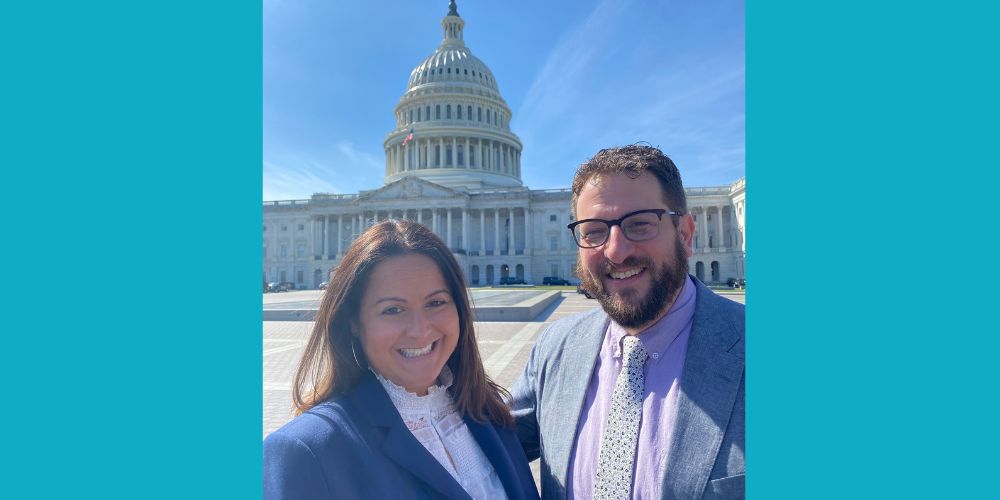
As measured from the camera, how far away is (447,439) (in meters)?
3.25

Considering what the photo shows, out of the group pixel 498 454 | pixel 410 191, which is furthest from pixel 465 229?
pixel 498 454

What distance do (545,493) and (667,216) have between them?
200 cm

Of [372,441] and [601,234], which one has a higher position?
[601,234]

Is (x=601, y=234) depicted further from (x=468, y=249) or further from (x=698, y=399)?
(x=468, y=249)

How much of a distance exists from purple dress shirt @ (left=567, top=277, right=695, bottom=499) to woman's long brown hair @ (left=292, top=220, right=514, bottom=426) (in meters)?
0.74

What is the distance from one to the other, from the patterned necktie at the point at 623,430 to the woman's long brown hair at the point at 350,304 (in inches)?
34.6

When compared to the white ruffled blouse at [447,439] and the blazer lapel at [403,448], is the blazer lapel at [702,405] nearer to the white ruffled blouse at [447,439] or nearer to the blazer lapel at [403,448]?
the white ruffled blouse at [447,439]

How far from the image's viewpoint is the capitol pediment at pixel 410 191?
2807 inches

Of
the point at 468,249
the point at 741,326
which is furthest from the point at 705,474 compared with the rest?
the point at 468,249

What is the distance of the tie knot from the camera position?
10.1ft

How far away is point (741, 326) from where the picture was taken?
9.82 ft

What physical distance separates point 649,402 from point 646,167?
4.72 feet

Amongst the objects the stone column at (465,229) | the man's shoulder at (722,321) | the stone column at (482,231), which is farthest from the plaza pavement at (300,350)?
the stone column at (482,231)

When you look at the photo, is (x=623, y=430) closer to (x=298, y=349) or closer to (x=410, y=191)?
(x=298, y=349)
